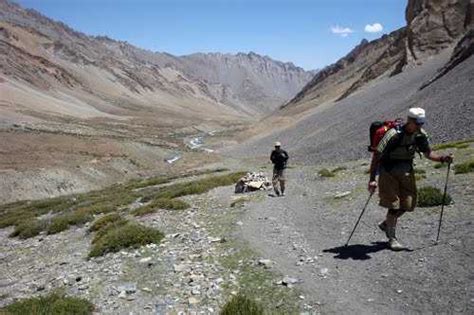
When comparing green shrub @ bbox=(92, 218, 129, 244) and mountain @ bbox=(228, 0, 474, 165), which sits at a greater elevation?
mountain @ bbox=(228, 0, 474, 165)

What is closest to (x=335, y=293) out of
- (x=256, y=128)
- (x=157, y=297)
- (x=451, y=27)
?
(x=157, y=297)

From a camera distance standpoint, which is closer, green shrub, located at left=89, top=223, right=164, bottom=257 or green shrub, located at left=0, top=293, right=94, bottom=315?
green shrub, located at left=0, top=293, right=94, bottom=315

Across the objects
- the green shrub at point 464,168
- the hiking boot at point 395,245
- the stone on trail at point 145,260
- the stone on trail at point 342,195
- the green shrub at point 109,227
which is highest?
the green shrub at point 464,168

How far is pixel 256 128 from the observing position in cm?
12331

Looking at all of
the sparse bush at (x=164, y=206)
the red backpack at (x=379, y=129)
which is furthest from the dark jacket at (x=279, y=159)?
the red backpack at (x=379, y=129)

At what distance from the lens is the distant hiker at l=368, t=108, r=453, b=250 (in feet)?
36.4

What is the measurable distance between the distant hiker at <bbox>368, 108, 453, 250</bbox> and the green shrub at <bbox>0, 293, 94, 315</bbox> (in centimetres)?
624

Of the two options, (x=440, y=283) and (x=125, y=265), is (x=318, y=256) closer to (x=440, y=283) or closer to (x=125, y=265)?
(x=440, y=283)

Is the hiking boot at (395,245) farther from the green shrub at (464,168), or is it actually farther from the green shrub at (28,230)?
the green shrub at (28,230)

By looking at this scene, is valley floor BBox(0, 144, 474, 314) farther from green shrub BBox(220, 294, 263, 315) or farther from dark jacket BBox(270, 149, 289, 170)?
dark jacket BBox(270, 149, 289, 170)

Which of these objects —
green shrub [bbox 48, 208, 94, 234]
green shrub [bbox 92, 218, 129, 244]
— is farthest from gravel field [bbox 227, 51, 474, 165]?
green shrub [bbox 92, 218, 129, 244]

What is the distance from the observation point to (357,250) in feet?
40.9

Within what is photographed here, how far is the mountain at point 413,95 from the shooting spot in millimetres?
47625

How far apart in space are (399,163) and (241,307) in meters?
4.33
